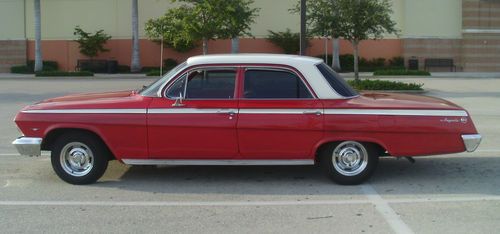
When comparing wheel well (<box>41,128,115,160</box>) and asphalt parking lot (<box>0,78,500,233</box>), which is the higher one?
Result: wheel well (<box>41,128,115,160</box>)

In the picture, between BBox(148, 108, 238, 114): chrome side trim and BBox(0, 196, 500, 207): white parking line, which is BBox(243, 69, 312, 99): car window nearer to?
BBox(148, 108, 238, 114): chrome side trim

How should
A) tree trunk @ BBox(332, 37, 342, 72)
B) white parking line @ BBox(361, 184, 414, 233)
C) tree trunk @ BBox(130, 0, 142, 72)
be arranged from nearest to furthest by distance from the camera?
1. white parking line @ BBox(361, 184, 414, 233)
2. tree trunk @ BBox(332, 37, 342, 72)
3. tree trunk @ BBox(130, 0, 142, 72)

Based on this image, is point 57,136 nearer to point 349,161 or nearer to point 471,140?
point 349,161

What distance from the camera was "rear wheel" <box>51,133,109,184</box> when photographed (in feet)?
→ 24.8

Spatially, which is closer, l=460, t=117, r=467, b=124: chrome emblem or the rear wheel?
l=460, t=117, r=467, b=124: chrome emblem

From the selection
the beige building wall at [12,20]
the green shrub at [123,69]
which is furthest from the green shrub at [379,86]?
the beige building wall at [12,20]

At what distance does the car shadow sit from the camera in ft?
24.1

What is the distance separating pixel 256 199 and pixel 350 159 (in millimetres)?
1368

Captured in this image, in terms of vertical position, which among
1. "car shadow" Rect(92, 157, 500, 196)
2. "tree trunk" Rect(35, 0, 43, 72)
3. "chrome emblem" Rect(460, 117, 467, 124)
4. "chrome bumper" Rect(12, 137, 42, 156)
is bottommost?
"car shadow" Rect(92, 157, 500, 196)

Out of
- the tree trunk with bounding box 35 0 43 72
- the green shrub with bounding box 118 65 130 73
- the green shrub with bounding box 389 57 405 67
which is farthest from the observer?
the green shrub with bounding box 118 65 130 73

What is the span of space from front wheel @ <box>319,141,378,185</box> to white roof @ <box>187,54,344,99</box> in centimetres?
65

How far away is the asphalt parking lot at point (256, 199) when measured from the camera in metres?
5.98

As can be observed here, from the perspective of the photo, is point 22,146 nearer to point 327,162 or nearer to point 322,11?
point 327,162

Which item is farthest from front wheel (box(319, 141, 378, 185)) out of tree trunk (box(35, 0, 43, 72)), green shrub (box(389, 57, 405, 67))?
tree trunk (box(35, 0, 43, 72))
